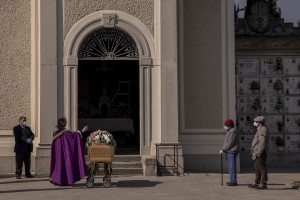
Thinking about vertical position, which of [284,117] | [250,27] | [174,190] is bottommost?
[174,190]

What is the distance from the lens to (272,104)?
800 inches

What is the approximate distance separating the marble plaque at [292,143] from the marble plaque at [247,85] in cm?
181

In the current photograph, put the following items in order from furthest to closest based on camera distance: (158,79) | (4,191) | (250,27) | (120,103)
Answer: (120,103), (250,27), (158,79), (4,191)

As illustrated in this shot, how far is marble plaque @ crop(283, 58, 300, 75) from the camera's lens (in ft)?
66.7

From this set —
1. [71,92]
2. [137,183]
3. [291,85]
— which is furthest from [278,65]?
[137,183]

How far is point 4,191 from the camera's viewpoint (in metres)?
13.9

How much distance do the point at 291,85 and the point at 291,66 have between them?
609mm

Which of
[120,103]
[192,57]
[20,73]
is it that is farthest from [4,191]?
[120,103]

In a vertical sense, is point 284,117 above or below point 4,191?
above

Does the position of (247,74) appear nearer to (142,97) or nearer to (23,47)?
(142,97)

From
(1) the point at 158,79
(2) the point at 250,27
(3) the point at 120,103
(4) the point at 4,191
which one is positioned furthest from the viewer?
(3) the point at 120,103

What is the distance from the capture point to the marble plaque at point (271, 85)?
20.3 meters

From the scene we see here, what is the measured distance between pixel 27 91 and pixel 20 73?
0.54m

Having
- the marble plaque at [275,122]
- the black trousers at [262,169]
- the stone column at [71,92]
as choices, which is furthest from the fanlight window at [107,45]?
the marble plaque at [275,122]
